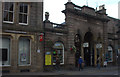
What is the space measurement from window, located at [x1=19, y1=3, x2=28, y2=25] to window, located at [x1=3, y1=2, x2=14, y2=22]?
1.00 m

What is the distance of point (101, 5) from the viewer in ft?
90.9

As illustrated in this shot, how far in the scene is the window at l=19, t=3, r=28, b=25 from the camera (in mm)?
17425

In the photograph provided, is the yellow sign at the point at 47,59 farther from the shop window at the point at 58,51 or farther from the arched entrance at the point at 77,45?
the arched entrance at the point at 77,45

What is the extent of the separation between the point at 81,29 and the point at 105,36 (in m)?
6.00

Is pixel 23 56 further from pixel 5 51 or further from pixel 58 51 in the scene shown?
pixel 58 51

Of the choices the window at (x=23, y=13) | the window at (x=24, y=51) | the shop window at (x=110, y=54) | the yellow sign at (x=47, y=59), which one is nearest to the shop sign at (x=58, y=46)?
the yellow sign at (x=47, y=59)


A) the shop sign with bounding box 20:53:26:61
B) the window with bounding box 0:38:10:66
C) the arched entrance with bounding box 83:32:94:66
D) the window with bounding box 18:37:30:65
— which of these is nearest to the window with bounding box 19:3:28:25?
the window with bounding box 18:37:30:65

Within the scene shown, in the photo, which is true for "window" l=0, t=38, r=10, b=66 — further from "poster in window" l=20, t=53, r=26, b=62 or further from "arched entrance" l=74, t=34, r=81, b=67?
"arched entrance" l=74, t=34, r=81, b=67

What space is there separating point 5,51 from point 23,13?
4.62m

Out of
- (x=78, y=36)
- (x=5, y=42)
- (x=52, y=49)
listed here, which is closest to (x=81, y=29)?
(x=78, y=36)

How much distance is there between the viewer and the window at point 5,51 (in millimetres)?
16106

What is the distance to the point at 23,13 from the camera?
1753 centimetres

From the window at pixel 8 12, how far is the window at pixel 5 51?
216 centimetres

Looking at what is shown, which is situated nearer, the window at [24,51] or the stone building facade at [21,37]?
the stone building facade at [21,37]
